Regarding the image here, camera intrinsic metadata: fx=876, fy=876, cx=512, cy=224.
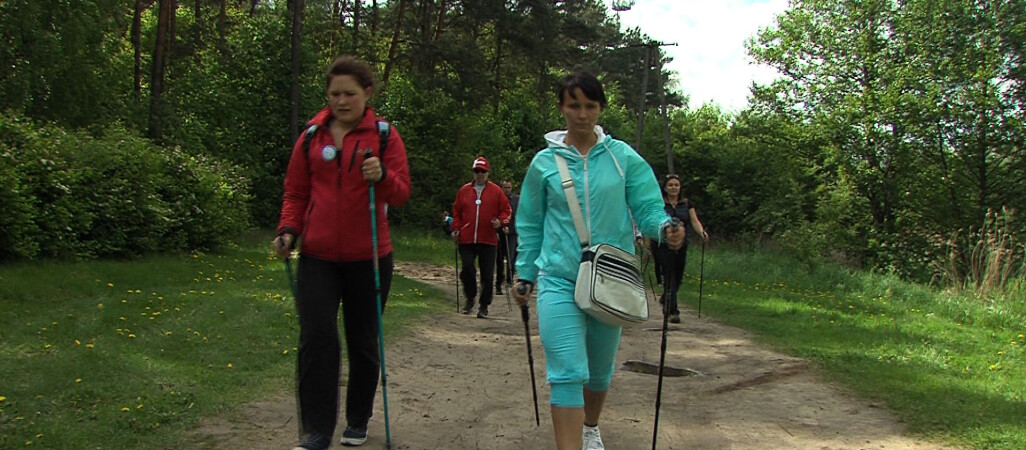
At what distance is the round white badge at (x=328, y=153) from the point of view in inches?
173

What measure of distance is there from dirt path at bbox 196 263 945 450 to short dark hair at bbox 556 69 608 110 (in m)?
2.11

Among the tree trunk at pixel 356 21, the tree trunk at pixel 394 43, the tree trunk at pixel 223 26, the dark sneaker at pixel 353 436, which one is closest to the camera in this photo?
the dark sneaker at pixel 353 436

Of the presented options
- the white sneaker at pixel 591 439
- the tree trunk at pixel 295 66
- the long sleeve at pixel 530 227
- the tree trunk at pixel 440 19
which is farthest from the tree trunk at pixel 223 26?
the white sneaker at pixel 591 439

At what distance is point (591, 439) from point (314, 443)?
1445 mm

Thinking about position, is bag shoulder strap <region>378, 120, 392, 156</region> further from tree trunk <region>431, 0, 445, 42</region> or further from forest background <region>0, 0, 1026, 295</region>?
tree trunk <region>431, 0, 445, 42</region>

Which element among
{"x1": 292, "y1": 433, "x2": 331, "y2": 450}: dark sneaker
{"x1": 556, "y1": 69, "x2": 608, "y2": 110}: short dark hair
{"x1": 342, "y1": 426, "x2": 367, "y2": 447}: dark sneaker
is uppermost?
{"x1": 556, "y1": 69, "x2": 608, "y2": 110}: short dark hair

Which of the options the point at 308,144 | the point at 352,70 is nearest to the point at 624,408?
the point at 308,144

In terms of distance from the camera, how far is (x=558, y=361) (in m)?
4.05

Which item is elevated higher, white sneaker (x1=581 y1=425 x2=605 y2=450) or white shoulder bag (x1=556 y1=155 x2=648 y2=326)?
white shoulder bag (x1=556 y1=155 x2=648 y2=326)

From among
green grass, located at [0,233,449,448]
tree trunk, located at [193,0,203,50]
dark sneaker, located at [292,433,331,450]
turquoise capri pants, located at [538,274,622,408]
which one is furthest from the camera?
tree trunk, located at [193,0,203,50]

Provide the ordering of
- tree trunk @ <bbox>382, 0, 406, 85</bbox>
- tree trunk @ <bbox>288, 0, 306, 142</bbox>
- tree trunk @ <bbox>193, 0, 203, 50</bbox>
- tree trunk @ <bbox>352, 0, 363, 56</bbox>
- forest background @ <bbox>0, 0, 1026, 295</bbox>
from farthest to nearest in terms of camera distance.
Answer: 1. tree trunk @ <bbox>193, 0, 203, 50</bbox>
2. tree trunk @ <bbox>352, 0, 363, 56</bbox>
3. tree trunk @ <bbox>382, 0, 406, 85</bbox>
4. tree trunk @ <bbox>288, 0, 306, 142</bbox>
5. forest background @ <bbox>0, 0, 1026, 295</bbox>

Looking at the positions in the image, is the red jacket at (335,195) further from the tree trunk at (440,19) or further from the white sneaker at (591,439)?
the tree trunk at (440,19)

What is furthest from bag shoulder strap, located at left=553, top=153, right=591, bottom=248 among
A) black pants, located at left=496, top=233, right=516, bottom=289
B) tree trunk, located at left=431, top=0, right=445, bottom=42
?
tree trunk, located at left=431, top=0, right=445, bottom=42

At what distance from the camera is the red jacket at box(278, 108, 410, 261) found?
4406 millimetres
